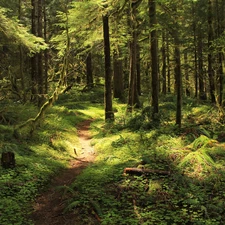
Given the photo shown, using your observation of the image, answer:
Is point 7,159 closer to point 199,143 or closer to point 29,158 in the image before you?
point 29,158

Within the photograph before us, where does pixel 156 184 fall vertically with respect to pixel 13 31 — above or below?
below

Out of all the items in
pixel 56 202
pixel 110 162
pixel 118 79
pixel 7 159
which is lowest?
pixel 56 202

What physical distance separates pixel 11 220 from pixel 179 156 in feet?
16.6

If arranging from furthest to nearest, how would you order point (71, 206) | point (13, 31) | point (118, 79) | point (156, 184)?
point (118, 79) < point (13, 31) < point (156, 184) < point (71, 206)

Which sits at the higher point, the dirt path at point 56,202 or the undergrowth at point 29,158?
the undergrowth at point 29,158

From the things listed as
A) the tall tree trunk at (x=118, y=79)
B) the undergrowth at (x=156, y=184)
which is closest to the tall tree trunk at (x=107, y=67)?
the undergrowth at (x=156, y=184)

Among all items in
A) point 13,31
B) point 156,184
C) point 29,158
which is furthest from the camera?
point 13,31

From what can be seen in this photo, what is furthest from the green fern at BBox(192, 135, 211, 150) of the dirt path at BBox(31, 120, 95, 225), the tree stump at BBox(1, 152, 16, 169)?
the tree stump at BBox(1, 152, 16, 169)

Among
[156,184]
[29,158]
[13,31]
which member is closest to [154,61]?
[13,31]

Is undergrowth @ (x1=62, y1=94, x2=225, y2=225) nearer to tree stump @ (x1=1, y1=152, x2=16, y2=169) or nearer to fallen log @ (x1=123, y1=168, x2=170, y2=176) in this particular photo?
fallen log @ (x1=123, y1=168, x2=170, y2=176)

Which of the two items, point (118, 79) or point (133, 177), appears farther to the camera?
point (118, 79)

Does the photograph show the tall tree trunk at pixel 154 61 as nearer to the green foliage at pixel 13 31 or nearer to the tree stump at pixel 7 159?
the green foliage at pixel 13 31

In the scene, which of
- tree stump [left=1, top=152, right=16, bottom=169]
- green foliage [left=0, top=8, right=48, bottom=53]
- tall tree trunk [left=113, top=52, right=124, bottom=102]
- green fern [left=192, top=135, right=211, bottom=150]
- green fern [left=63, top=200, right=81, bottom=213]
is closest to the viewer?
green fern [left=63, top=200, right=81, bottom=213]

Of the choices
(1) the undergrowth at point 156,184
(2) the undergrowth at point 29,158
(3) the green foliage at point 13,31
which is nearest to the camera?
(1) the undergrowth at point 156,184
